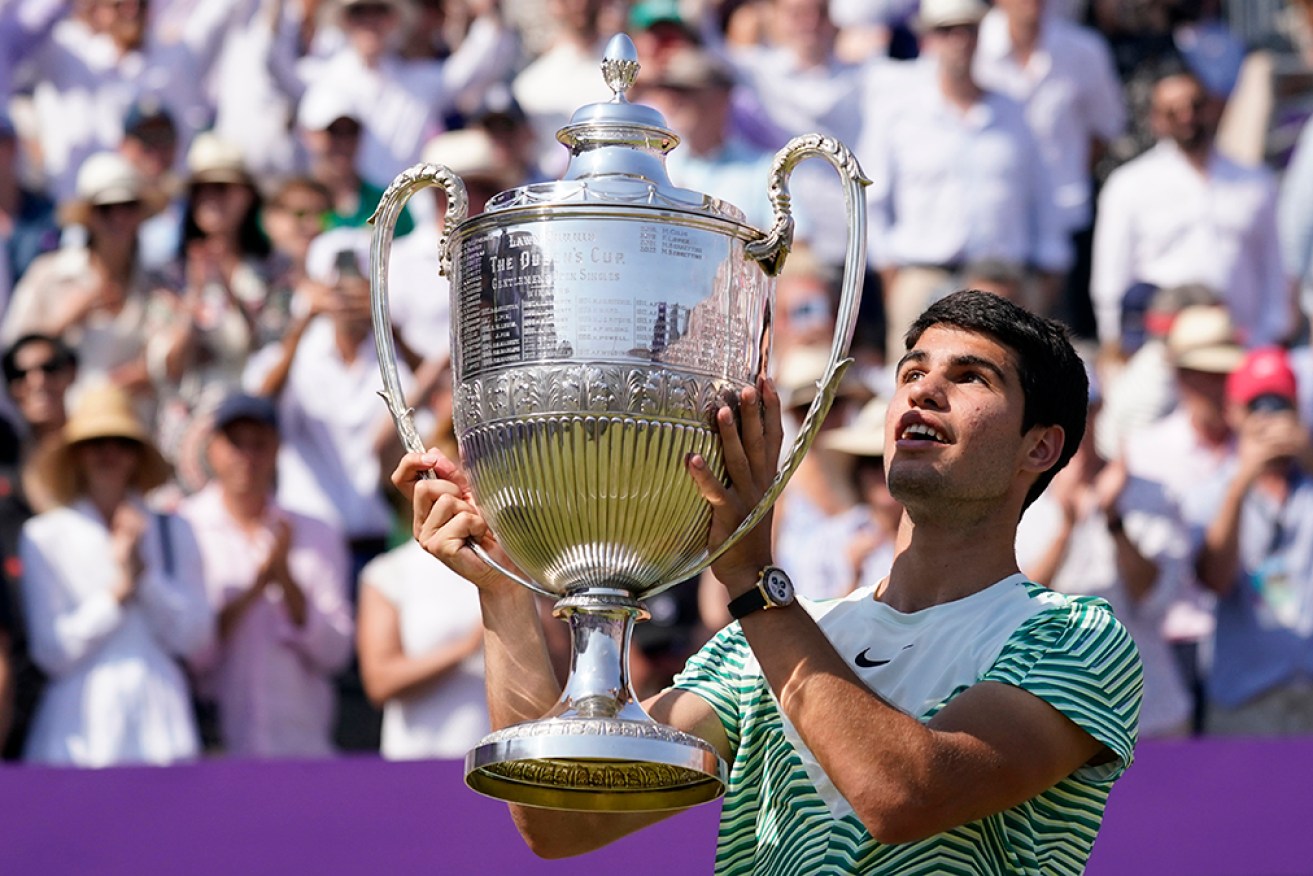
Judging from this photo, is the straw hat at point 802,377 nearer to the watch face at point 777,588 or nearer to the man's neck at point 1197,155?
the man's neck at point 1197,155

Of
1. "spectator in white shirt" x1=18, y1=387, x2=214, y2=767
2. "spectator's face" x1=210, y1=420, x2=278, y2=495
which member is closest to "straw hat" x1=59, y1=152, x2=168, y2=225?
"spectator's face" x1=210, y1=420, x2=278, y2=495

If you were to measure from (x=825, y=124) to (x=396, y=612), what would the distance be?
3.31 metres

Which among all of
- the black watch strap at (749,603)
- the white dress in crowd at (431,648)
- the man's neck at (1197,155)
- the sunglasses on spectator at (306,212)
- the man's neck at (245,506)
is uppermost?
the man's neck at (1197,155)

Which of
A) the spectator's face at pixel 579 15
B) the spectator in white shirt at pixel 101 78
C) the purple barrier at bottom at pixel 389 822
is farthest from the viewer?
the spectator in white shirt at pixel 101 78

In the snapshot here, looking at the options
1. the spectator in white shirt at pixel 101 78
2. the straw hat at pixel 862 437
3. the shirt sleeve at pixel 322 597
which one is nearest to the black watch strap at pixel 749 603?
the straw hat at pixel 862 437

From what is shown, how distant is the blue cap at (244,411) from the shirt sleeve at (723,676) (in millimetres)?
3536

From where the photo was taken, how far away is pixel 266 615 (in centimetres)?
661

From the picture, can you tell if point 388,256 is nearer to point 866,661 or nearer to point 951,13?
point 866,661

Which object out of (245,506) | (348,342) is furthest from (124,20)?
(245,506)

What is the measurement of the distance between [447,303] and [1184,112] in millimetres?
2714

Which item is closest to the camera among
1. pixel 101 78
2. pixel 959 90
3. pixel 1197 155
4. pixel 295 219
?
pixel 295 219

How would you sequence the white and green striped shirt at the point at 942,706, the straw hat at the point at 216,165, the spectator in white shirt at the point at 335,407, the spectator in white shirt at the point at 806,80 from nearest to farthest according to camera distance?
the white and green striped shirt at the point at 942,706 < the spectator in white shirt at the point at 335,407 < the straw hat at the point at 216,165 < the spectator in white shirt at the point at 806,80

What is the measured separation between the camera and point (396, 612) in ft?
20.6

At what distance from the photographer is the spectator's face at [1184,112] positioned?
28.2ft
